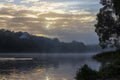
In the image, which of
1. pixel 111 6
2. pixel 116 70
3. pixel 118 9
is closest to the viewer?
pixel 116 70

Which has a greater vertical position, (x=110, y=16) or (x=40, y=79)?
(x=110, y=16)

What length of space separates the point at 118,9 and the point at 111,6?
12847mm

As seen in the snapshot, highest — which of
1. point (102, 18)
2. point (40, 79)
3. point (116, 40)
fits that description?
point (102, 18)

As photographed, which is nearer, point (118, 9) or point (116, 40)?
point (118, 9)

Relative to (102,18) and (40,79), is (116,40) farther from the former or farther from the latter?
(40,79)

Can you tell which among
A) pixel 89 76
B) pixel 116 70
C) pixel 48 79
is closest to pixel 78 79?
pixel 89 76

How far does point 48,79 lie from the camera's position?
2397 inches

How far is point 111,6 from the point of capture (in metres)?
99.4

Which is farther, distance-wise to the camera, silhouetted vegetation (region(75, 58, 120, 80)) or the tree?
the tree

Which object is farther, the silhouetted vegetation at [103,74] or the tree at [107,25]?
the tree at [107,25]

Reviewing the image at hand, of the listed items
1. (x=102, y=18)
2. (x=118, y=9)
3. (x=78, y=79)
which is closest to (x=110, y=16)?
(x=102, y=18)

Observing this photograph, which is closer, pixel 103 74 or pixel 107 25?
pixel 103 74

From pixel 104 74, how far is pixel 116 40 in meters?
65.0

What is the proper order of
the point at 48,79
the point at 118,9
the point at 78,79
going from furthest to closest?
the point at 118,9 → the point at 48,79 → the point at 78,79
